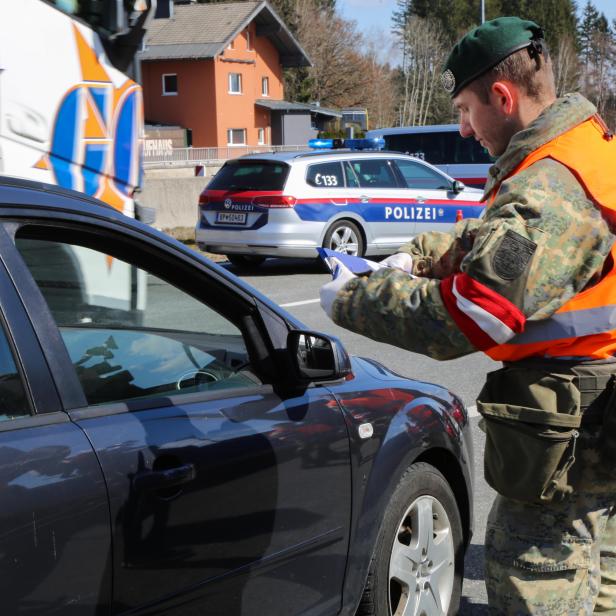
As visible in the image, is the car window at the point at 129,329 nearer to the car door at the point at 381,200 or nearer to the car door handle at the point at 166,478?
the car door handle at the point at 166,478

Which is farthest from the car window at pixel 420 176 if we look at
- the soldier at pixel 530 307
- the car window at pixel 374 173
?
the soldier at pixel 530 307

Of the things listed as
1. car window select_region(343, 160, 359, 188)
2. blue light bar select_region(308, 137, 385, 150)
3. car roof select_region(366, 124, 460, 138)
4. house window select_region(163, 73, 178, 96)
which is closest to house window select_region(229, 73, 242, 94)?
house window select_region(163, 73, 178, 96)

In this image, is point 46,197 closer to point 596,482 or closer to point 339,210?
point 596,482

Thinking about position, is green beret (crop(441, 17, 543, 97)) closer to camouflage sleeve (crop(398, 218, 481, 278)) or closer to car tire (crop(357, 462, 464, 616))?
camouflage sleeve (crop(398, 218, 481, 278))

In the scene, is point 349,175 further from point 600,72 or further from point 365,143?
point 600,72

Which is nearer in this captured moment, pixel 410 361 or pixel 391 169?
pixel 410 361

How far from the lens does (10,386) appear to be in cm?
205

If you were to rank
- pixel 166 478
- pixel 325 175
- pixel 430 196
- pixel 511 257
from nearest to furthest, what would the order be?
pixel 511 257, pixel 166 478, pixel 325 175, pixel 430 196

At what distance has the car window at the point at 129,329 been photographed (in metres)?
2.39

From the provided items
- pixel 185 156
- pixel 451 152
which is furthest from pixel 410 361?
pixel 185 156

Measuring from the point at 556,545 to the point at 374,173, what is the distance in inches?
440

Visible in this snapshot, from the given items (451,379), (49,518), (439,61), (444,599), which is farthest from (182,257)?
(439,61)

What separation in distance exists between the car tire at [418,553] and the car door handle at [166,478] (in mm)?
882

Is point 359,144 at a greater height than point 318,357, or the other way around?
point 359,144
